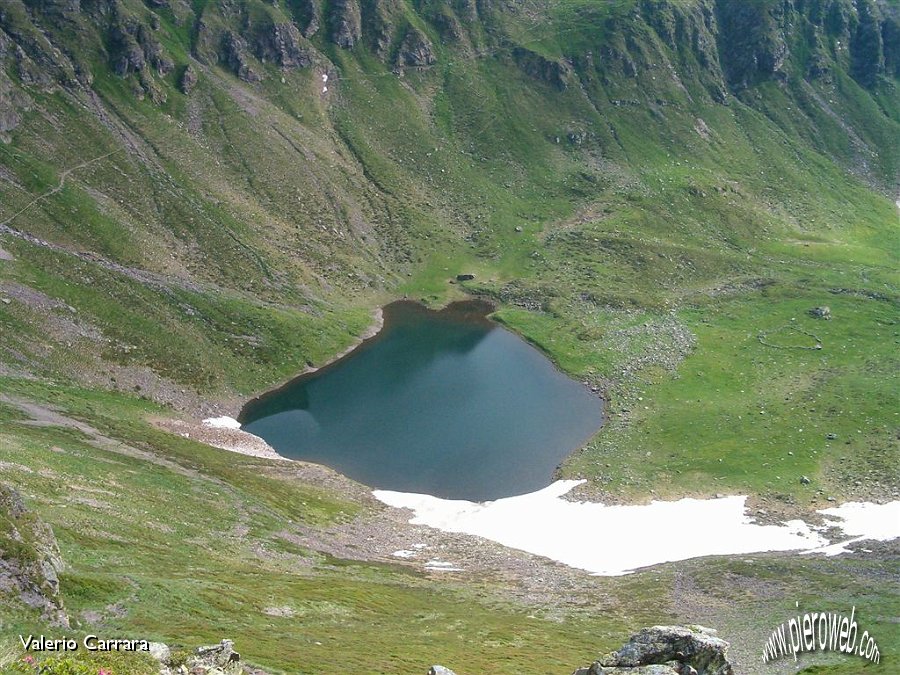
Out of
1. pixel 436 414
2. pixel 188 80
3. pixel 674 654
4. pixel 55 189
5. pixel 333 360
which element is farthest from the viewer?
pixel 188 80

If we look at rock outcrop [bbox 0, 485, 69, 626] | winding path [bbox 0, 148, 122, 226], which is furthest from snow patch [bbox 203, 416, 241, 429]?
rock outcrop [bbox 0, 485, 69, 626]

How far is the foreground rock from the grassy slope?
11.9 meters

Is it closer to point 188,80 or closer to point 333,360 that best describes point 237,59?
point 188,80

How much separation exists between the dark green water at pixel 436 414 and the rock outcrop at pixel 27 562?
4804 cm

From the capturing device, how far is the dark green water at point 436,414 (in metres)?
87.1

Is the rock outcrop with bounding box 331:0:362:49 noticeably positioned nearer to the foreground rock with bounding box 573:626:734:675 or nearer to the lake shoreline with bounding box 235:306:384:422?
the lake shoreline with bounding box 235:306:384:422

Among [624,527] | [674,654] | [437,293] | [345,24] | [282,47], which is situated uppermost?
[345,24]

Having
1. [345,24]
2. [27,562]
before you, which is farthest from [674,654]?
[345,24]

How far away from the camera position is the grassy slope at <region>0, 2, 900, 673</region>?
5272 cm

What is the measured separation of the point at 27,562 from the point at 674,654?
2843cm

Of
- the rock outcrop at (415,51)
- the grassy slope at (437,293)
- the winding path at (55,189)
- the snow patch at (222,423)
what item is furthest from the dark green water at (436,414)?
the rock outcrop at (415,51)

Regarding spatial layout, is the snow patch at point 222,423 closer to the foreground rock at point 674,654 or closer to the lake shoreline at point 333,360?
the lake shoreline at point 333,360

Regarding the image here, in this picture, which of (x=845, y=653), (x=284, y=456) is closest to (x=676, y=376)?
(x=284, y=456)

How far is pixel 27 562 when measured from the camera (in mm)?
33938
